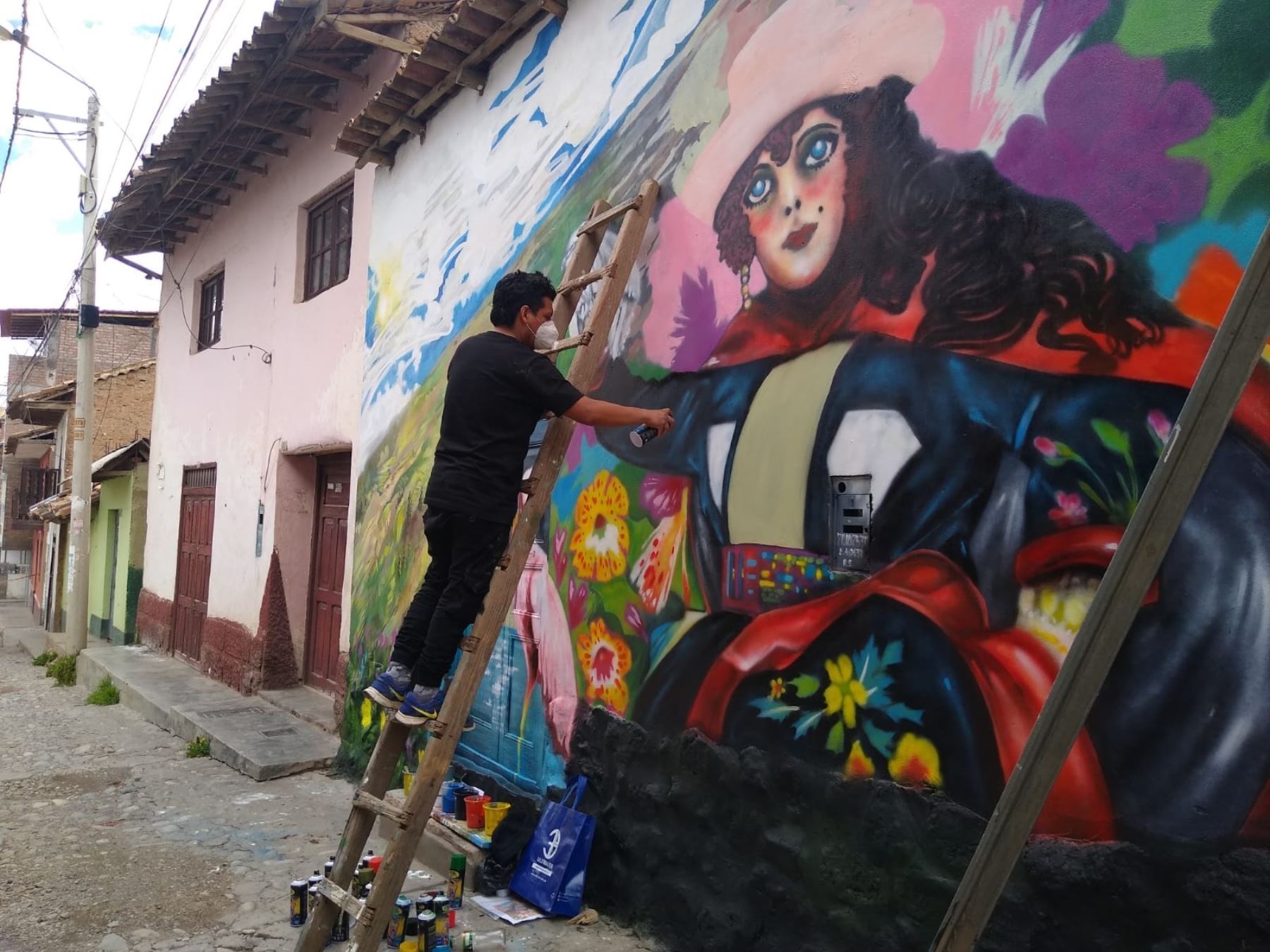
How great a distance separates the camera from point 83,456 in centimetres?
1170

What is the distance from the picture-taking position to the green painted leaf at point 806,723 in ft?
9.77

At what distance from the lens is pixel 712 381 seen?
11.6 feet

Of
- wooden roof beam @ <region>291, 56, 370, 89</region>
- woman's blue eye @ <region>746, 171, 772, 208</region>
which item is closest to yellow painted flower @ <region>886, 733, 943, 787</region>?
Answer: woman's blue eye @ <region>746, 171, 772, 208</region>

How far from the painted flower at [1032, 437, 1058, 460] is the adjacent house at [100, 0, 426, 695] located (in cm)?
519

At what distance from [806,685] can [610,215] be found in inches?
81.8

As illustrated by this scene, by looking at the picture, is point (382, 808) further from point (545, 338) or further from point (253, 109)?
point (253, 109)

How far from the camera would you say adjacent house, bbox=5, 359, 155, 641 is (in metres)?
13.9

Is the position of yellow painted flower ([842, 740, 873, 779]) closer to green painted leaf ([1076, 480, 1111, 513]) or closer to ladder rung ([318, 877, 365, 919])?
green painted leaf ([1076, 480, 1111, 513])

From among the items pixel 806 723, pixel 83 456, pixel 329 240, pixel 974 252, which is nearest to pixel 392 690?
pixel 806 723

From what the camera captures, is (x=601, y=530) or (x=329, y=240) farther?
(x=329, y=240)

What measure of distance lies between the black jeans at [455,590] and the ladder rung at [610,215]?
1.46 metres

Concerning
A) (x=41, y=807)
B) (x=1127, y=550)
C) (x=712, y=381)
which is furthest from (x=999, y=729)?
(x=41, y=807)

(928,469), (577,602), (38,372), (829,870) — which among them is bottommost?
(829,870)

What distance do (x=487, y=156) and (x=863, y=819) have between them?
4.12 metres
